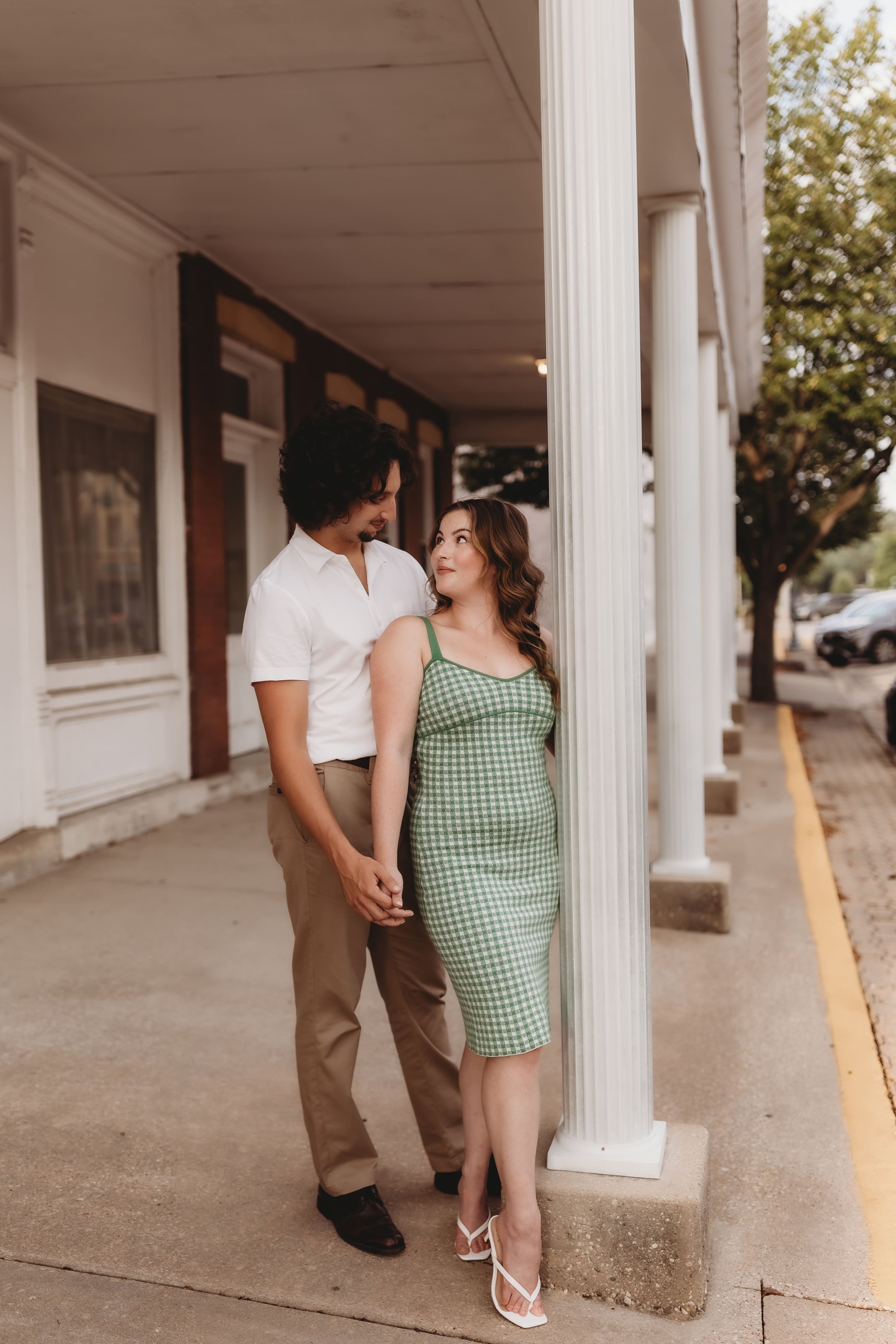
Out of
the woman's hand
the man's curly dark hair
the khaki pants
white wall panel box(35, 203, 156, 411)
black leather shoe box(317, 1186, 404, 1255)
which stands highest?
white wall panel box(35, 203, 156, 411)

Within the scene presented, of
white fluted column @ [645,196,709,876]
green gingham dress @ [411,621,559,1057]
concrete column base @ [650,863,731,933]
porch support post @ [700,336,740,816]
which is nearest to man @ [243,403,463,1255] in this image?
green gingham dress @ [411,621,559,1057]

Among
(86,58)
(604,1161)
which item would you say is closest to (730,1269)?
(604,1161)

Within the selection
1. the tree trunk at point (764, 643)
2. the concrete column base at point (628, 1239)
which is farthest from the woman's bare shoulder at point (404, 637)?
the tree trunk at point (764, 643)

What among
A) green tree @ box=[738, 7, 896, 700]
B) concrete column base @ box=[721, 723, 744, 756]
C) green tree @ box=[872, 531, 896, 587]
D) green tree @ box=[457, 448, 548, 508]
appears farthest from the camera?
green tree @ box=[872, 531, 896, 587]

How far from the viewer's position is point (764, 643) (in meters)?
17.6

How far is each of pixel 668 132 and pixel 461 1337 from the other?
4.31 meters

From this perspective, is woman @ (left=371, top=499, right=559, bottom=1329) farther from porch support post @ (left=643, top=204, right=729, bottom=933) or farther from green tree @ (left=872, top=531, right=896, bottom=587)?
green tree @ (left=872, top=531, right=896, bottom=587)

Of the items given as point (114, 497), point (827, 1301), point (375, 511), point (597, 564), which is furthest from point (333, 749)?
point (114, 497)

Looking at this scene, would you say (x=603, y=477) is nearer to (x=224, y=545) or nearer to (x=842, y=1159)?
(x=842, y=1159)

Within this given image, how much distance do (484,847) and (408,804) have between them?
26cm

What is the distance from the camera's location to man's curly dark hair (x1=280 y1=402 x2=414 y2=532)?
2.74m

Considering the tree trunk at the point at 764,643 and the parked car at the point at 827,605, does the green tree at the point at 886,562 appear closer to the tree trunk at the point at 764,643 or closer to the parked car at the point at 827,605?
the parked car at the point at 827,605

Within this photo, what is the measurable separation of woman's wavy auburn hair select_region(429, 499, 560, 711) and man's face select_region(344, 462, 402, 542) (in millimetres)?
158

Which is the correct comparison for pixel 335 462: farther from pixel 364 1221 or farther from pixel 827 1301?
pixel 827 1301
